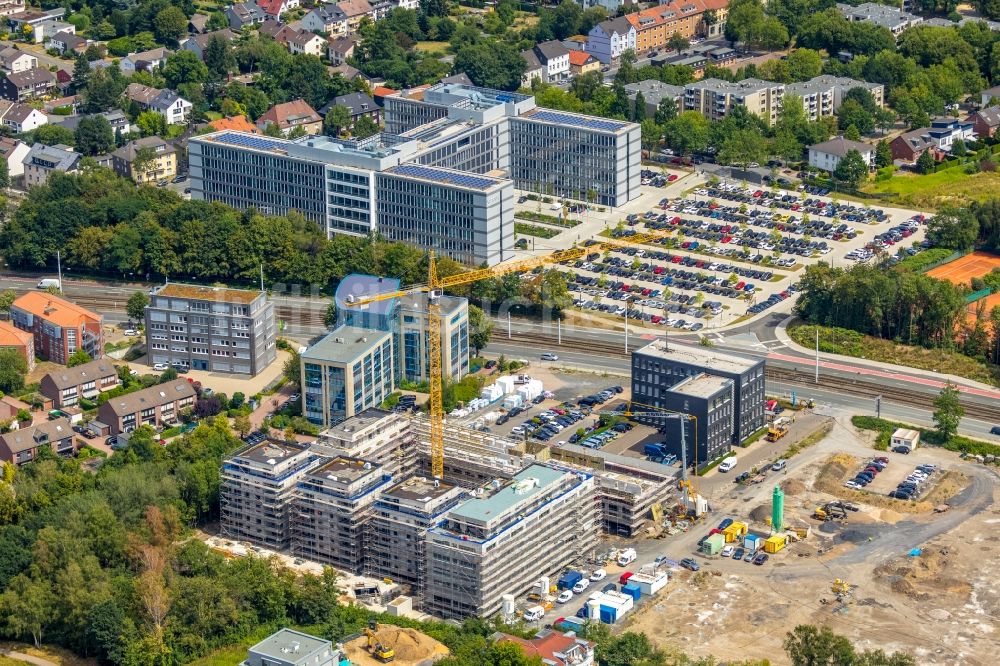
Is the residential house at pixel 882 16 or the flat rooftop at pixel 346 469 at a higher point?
the residential house at pixel 882 16

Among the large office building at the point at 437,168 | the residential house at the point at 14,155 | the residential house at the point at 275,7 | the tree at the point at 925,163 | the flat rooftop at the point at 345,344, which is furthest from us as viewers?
the residential house at the point at 275,7

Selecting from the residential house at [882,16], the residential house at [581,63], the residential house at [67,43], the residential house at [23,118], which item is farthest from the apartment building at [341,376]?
the residential house at [882,16]

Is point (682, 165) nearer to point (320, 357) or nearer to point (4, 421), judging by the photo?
point (320, 357)

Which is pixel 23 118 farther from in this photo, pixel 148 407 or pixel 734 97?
pixel 734 97

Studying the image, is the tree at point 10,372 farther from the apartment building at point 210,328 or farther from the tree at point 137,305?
the tree at point 137,305

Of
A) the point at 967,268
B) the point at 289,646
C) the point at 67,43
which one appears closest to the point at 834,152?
the point at 967,268

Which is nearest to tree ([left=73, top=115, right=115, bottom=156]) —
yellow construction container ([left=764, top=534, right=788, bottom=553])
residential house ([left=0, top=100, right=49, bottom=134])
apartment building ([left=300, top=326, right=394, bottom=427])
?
residential house ([left=0, top=100, right=49, bottom=134])
